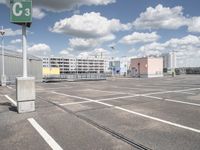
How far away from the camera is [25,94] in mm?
8203

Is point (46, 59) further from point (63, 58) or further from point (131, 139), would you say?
point (131, 139)

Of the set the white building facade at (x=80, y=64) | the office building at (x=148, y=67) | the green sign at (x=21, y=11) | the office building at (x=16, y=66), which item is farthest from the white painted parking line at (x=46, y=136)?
the white building facade at (x=80, y=64)

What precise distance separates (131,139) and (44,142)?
211 cm

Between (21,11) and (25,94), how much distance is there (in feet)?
11.1

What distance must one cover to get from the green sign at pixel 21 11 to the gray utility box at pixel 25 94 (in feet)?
7.76

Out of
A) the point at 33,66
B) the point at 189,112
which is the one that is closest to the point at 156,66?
the point at 33,66

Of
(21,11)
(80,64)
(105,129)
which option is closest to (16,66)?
(21,11)

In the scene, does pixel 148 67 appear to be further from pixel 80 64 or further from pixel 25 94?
pixel 80 64

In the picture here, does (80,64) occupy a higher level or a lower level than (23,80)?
higher

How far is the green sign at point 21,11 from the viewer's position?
804cm

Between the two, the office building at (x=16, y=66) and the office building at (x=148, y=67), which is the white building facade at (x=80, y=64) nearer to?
the office building at (x=148, y=67)

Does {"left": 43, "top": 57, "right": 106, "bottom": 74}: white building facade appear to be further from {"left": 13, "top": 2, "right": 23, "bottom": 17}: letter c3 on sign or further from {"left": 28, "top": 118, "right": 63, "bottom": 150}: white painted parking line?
{"left": 28, "top": 118, "right": 63, "bottom": 150}: white painted parking line

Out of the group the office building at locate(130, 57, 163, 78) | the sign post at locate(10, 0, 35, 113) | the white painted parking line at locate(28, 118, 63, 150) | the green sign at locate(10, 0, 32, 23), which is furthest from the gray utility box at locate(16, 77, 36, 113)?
the office building at locate(130, 57, 163, 78)

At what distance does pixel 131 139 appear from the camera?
496 cm
